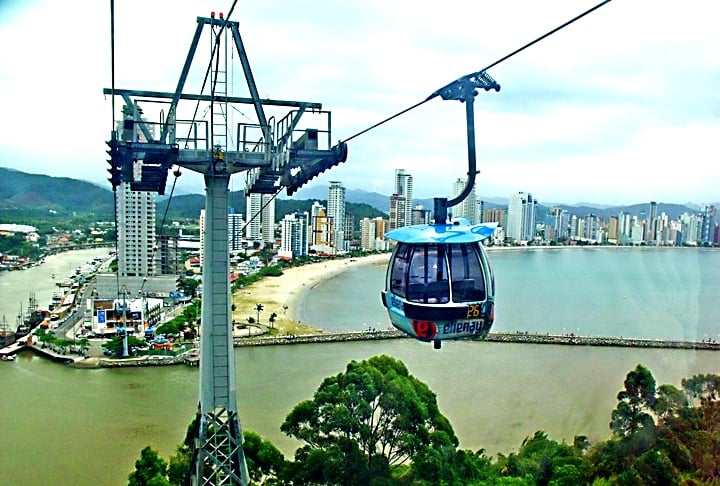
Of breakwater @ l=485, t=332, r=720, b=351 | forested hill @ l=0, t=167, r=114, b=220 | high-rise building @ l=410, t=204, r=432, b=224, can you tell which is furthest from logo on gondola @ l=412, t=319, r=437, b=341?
forested hill @ l=0, t=167, r=114, b=220

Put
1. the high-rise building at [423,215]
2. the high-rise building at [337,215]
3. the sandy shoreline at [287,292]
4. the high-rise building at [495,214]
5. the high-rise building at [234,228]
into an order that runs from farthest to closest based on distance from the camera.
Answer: the high-rise building at [337,215] → the high-rise building at [495,214] → the sandy shoreline at [287,292] → the high-rise building at [234,228] → the high-rise building at [423,215]

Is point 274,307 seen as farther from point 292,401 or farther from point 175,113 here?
point 175,113

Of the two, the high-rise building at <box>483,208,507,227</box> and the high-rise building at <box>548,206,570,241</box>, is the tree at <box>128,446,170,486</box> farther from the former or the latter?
the high-rise building at <box>548,206,570,241</box>

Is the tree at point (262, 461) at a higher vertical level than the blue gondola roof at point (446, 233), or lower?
lower

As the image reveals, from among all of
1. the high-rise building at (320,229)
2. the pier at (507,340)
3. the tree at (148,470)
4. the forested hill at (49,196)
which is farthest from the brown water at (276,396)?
the forested hill at (49,196)

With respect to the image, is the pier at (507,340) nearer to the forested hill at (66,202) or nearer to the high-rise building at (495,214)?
the high-rise building at (495,214)

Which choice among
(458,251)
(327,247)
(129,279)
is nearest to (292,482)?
(458,251)
